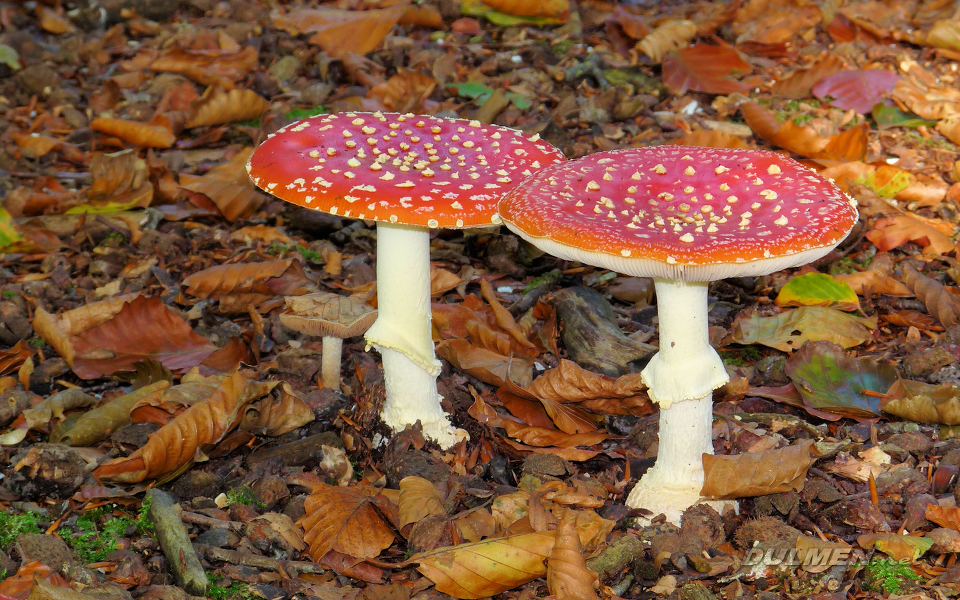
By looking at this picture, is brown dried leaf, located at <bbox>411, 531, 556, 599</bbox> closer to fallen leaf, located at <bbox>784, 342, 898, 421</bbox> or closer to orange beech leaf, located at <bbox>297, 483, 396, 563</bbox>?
orange beech leaf, located at <bbox>297, 483, 396, 563</bbox>

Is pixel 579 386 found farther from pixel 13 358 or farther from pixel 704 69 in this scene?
pixel 704 69

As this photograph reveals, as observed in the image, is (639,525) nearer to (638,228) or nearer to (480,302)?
(638,228)

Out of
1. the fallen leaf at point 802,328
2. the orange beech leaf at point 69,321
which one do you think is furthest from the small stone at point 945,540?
the orange beech leaf at point 69,321

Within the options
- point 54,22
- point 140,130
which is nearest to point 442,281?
point 140,130

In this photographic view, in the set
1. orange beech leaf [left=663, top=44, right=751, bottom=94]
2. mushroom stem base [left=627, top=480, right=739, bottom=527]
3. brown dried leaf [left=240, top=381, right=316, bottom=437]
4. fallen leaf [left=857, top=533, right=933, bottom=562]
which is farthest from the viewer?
orange beech leaf [left=663, top=44, right=751, bottom=94]

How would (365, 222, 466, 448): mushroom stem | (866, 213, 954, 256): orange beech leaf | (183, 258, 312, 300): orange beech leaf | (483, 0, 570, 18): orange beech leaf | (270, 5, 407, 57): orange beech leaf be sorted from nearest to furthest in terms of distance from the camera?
(365, 222, 466, 448): mushroom stem → (183, 258, 312, 300): orange beech leaf → (866, 213, 954, 256): orange beech leaf → (270, 5, 407, 57): orange beech leaf → (483, 0, 570, 18): orange beech leaf

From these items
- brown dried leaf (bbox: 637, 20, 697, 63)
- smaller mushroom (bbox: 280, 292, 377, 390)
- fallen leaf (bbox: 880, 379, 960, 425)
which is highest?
brown dried leaf (bbox: 637, 20, 697, 63)

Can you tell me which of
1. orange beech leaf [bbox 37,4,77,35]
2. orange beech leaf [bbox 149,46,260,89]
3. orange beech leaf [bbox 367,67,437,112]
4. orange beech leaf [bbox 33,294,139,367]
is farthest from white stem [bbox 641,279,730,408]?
orange beech leaf [bbox 37,4,77,35]
